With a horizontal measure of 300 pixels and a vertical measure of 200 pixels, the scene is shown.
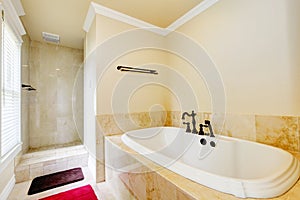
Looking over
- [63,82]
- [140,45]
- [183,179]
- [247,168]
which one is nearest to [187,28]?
[140,45]

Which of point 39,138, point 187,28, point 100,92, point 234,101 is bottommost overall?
point 39,138

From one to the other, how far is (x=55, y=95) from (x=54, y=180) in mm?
1739

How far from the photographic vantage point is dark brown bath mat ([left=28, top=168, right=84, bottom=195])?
179cm

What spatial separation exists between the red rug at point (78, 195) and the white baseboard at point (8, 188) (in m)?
0.43

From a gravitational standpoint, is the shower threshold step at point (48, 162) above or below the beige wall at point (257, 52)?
below

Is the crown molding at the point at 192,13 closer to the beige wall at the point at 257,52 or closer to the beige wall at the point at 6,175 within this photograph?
the beige wall at the point at 257,52

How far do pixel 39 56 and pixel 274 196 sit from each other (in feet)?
12.4

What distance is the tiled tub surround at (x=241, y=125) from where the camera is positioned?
1225 mm

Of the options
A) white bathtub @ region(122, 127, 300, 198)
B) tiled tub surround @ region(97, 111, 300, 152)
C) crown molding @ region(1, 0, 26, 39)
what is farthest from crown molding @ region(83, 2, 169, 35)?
white bathtub @ region(122, 127, 300, 198)

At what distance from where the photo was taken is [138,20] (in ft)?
7.39

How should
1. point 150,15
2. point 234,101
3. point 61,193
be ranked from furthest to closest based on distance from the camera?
point 150,15 → point 61,193 → point 234,101

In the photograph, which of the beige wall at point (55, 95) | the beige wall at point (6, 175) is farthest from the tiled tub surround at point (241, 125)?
the beige wall at point (55, 95)

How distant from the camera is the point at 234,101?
1.59 m

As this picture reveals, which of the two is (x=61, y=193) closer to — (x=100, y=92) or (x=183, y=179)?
(x=100, y=92)
